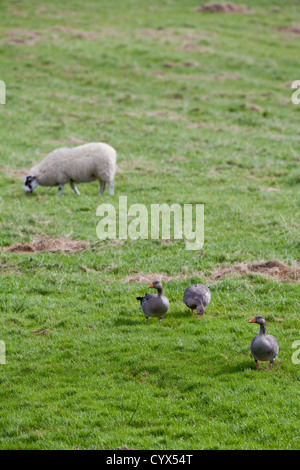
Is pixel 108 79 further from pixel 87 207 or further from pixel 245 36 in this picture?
pixel 87 207

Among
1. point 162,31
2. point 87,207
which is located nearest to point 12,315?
point 87,207

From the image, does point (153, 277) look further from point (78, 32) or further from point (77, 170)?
point (78, 32)

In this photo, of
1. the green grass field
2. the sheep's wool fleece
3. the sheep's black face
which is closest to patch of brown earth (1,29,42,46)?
the green grass field

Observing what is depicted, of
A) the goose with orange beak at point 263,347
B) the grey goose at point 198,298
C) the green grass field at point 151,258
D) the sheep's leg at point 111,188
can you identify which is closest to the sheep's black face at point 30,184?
the green grass field at point 151,258

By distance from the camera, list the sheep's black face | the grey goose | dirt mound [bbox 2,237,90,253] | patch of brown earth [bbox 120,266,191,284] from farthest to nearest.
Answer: the sheep's black face
dirt mound [bbox 2,237,90,253]
patch of brown earth [bbox 120,266,191,284]
the grey goose

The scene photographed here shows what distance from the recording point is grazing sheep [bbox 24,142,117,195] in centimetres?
2336

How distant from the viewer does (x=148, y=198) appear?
22.0 m

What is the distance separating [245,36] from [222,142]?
80.4 feet

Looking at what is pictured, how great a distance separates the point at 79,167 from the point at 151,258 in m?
8.69

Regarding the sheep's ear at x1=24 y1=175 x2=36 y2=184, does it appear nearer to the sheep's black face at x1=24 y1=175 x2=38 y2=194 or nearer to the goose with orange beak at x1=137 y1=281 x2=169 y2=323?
the sheep's black face at x1=24 y1=175 x2=38 y2=194

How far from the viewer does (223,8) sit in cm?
5778

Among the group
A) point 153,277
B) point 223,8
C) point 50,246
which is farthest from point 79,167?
point 223,8

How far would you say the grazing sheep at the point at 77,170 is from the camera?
2336 cm

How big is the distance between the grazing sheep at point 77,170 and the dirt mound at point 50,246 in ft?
20.4
